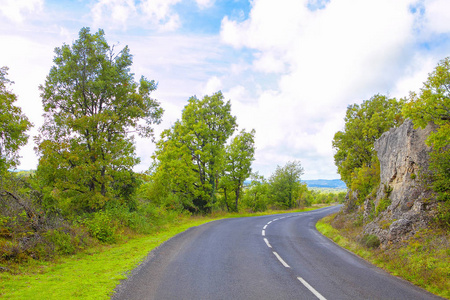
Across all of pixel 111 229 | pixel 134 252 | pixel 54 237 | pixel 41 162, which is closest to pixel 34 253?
pixel 54 237

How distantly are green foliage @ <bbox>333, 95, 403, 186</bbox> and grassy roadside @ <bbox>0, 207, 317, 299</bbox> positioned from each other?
73.9 feet

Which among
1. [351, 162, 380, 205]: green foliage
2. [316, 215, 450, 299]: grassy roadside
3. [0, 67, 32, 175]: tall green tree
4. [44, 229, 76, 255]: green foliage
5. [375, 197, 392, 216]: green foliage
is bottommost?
[316, 215, 450, 299]: grassy roadside

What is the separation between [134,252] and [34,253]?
3.31m

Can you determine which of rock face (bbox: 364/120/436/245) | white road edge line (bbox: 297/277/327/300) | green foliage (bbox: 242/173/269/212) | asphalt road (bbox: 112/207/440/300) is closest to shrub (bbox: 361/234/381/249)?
rock face (bbox: 364/120/436/245)

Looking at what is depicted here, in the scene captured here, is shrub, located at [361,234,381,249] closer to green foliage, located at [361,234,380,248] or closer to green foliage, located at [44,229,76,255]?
green foliage, located at [361,234,380,248]

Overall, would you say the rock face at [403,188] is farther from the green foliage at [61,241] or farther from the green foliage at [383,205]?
the green foliage at [61,241]

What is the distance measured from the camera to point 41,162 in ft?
43.7

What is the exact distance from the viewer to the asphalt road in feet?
19.9

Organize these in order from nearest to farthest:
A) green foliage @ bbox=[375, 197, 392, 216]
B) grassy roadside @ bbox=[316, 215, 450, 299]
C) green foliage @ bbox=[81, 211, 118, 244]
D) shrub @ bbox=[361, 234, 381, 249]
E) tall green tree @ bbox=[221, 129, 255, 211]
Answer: grassy roadside @ bbox=[316, 215, 450, 299] < shrub @ bbox=[361, 234, 381, 249] < green foliage @ bbox=[81, 211, 118, 244] < green foliage @ bbox=[375, 197, 392, 216] < tall green tree @ bbox=[221, 129, 255, 211]

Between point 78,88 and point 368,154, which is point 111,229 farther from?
point 368,154

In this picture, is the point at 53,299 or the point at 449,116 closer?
the point at 53,299

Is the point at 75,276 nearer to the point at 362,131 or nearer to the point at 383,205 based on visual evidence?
the point at 383,205

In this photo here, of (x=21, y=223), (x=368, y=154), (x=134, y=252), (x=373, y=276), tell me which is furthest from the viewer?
(x=368, y=154)

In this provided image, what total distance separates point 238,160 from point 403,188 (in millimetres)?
24330
